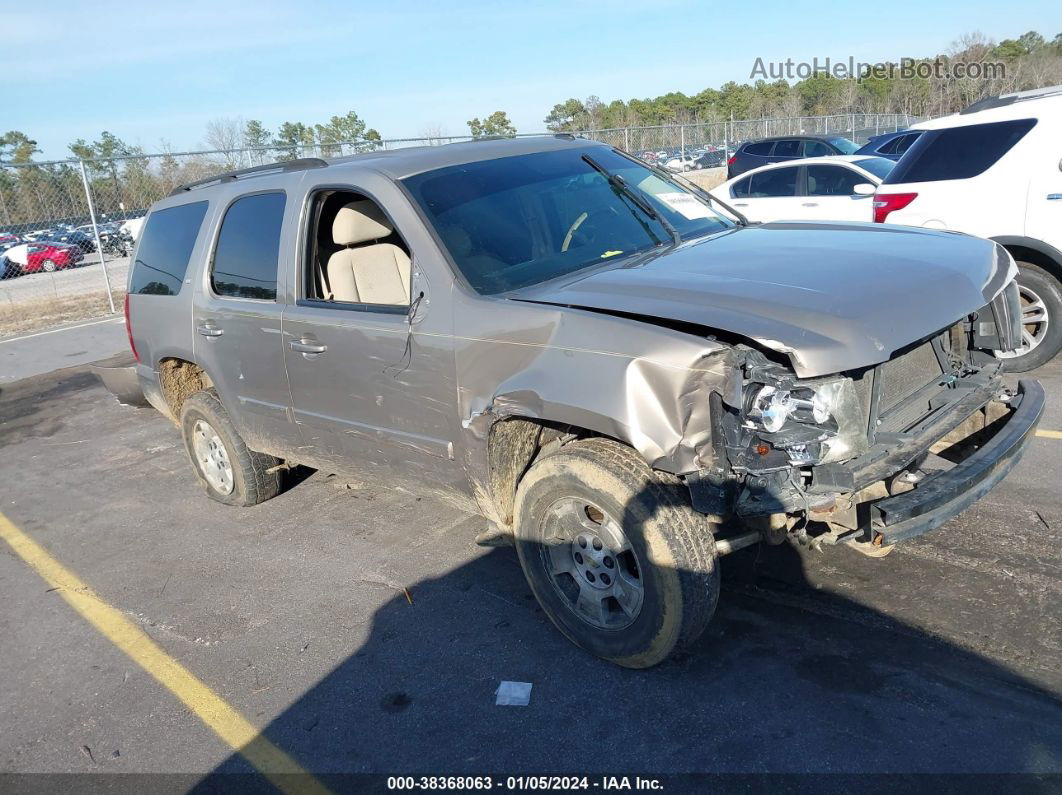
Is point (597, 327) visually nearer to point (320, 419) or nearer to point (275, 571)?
point (320, 419)

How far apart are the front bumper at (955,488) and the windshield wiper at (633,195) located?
67.1 inches

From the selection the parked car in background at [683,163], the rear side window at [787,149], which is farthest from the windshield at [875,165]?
the parked car in background at [683,163]

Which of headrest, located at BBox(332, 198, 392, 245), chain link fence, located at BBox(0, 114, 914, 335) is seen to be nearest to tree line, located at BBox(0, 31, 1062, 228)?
chain link fence, located at BBox(0, 114, 914, 335)

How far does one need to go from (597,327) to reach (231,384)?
110 inches

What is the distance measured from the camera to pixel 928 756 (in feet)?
9.05

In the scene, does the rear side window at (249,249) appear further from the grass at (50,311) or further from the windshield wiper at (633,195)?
the grass at (50,311)

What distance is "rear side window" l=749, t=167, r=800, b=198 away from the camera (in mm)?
11508

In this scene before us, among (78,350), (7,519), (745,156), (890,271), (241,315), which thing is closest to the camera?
(890,271)

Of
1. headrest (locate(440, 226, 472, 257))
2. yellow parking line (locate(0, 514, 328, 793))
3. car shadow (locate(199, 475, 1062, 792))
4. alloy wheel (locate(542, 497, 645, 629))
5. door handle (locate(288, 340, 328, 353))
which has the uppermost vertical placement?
headrest (locate(440, 226, 472, 257))

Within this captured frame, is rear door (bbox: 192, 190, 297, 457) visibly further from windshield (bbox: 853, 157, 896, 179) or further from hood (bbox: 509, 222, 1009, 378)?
windshield (bbox: 853, 157, 896, 179)

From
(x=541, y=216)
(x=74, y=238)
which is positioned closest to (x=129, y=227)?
(x=74, y=238)

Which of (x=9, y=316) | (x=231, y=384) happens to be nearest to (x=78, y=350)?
(x=9, y=316)

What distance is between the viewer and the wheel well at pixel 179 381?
568cm

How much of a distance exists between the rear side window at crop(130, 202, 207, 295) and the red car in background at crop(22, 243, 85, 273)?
1962 cm
